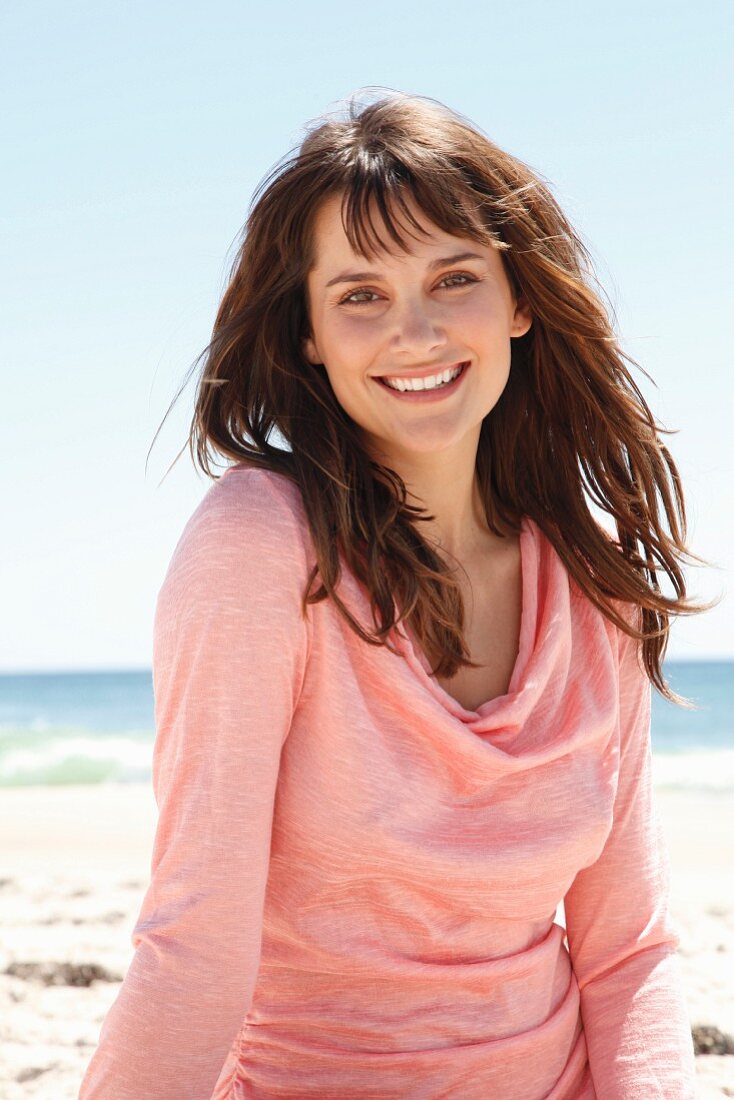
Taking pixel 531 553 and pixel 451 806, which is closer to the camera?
pixel 451 806

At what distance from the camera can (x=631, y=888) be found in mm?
2342

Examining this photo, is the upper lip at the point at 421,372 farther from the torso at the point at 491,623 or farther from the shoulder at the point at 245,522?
the torso at the point at 491,623

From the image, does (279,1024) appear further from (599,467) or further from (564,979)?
(599,467)

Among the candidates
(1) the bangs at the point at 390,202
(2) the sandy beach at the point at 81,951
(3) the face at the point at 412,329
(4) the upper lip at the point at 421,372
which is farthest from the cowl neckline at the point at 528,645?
(2) the sandy beach at the point at 81,951

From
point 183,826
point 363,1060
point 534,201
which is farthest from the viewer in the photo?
point 534,201

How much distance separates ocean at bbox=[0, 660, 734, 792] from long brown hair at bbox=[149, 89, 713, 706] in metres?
9.07

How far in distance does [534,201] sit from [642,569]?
2.59 ft

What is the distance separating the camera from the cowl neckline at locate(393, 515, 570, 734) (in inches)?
82.4

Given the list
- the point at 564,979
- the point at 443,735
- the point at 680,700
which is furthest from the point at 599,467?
the point at 564,979

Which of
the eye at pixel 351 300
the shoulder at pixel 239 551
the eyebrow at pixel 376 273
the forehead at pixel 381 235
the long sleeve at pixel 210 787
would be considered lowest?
the long sleeve at pixel 210 787

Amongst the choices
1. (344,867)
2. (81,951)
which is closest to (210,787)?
(344,867)

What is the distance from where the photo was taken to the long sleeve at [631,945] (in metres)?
2.19

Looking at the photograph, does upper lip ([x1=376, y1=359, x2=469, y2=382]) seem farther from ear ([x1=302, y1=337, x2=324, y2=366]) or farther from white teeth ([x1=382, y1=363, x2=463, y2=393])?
ear ([x1=302, y1=337, x2=324, y2=366])

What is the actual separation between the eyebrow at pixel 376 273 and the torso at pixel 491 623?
58cm
